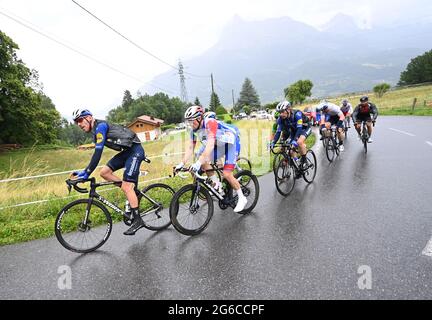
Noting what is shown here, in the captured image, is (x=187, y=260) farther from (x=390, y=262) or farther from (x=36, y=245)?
(x=36, y=245)

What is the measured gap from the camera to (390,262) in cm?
318

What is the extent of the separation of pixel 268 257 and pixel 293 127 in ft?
13.3

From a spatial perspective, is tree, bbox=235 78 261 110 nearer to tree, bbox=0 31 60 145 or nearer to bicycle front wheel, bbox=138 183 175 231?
tree, bbox=0 31 60 145

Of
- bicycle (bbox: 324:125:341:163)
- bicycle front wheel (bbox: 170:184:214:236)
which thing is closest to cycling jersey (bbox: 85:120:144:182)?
bicycle front wheel (bbox: 170:184:214:236)

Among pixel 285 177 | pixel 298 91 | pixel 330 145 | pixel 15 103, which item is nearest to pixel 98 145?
pixel 285 177

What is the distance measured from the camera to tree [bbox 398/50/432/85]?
64.6 metres

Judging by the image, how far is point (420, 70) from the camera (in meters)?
66.7

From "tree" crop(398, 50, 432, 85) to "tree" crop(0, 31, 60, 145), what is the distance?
79820 millimetres

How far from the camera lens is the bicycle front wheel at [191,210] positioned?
4250 mm

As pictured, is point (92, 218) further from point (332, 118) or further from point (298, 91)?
point (298, 91)

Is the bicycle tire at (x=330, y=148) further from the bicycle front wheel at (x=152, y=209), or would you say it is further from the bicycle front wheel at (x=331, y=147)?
the bicycle front wheel at (x=152, y=209)

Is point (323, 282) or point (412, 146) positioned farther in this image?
point (412, 146)

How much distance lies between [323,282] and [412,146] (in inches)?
373

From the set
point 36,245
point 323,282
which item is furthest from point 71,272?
point 323,282
